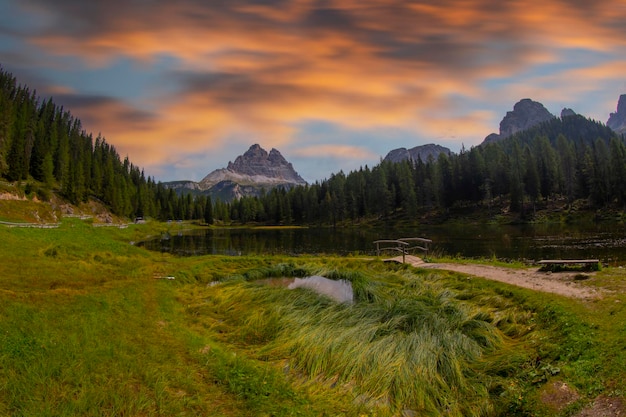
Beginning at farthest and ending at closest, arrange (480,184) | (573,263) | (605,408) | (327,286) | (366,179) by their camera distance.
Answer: (366,179)
(480,184)
(327,286)
(573,263)
(605,408)

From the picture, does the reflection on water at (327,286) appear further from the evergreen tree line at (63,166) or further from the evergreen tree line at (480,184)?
the evergreen tree line at (480,184)

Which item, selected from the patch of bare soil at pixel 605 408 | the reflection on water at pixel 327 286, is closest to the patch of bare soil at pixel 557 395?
the patch of bare soil at pixel 605 408

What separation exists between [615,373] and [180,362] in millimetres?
11520

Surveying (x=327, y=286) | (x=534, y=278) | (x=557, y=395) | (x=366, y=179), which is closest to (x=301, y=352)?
(x=557, y=395)

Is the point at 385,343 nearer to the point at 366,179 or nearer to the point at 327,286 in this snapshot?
the point at 327,286

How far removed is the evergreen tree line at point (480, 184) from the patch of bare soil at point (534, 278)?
307 ft

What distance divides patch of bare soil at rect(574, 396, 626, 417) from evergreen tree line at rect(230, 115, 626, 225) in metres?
112

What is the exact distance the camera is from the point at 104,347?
9703mm

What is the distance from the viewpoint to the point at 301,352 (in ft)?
39.7

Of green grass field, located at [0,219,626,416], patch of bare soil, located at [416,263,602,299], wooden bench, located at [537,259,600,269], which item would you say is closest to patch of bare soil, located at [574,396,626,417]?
green grass field, located at [0,219,626,416]

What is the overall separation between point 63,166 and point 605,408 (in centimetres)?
13775

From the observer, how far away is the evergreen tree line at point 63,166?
96000mm

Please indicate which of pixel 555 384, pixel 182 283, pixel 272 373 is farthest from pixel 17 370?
pixel 182 283

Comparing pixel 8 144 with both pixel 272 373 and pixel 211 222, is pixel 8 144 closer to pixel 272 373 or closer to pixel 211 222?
pixel 211 222
